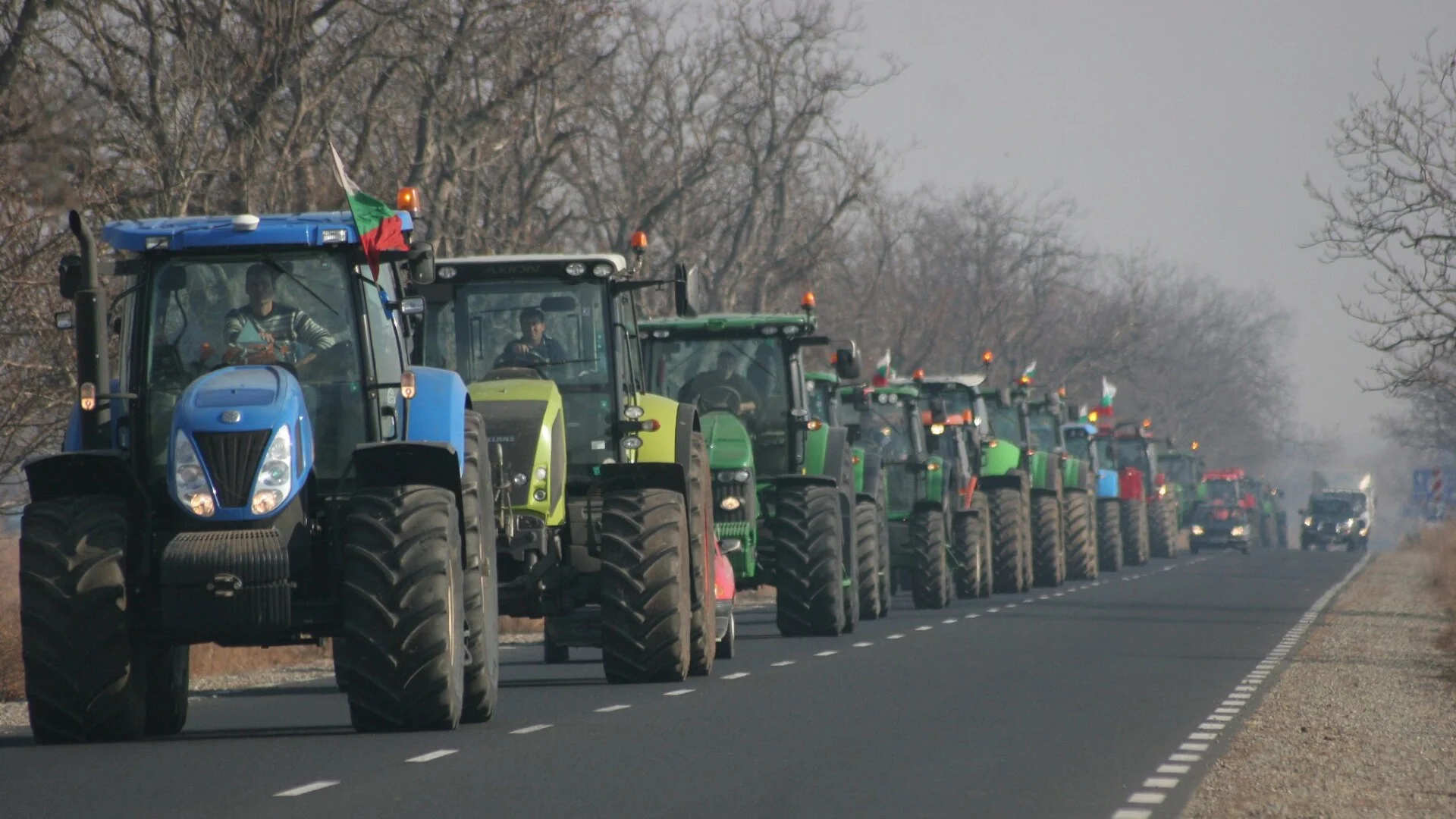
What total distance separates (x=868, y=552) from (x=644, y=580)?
9.87 metres

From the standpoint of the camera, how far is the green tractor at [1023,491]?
34.2m

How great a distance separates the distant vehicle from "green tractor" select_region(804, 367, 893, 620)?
166 ft

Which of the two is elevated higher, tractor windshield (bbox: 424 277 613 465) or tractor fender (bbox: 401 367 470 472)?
tractor windshield (bbox: 424 277 613 465)

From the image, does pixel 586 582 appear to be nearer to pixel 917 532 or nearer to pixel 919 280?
pixel 917 532

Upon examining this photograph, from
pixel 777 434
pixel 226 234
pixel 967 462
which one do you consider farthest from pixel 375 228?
pixel 967 462

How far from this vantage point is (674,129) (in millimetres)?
44938

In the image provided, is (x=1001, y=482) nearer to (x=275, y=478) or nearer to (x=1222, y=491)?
(x=275, y=478)

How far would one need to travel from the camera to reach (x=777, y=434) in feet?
77.2

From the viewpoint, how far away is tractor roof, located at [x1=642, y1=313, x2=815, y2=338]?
74.7 feet

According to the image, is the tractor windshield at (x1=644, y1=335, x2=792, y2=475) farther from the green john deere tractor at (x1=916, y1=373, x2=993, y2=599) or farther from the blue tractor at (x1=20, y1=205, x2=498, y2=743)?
the blue tractor at (x1=20, y1=205, x2=498, y2=743)

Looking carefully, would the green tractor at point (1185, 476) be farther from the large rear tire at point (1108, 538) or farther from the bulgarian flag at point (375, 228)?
the bulgarian flag at point (375, 228)

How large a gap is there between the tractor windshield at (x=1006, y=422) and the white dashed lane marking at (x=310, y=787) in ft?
95.5

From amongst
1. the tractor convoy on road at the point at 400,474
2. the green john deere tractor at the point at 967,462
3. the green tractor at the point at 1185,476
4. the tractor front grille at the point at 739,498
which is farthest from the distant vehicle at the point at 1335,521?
the tractor front grille at the point at 739,498

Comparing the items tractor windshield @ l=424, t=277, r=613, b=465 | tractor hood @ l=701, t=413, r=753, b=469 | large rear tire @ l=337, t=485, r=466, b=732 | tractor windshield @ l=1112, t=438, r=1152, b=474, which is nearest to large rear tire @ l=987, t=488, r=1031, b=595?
tractor hood @ l=701, t=413, r=753, b=469
